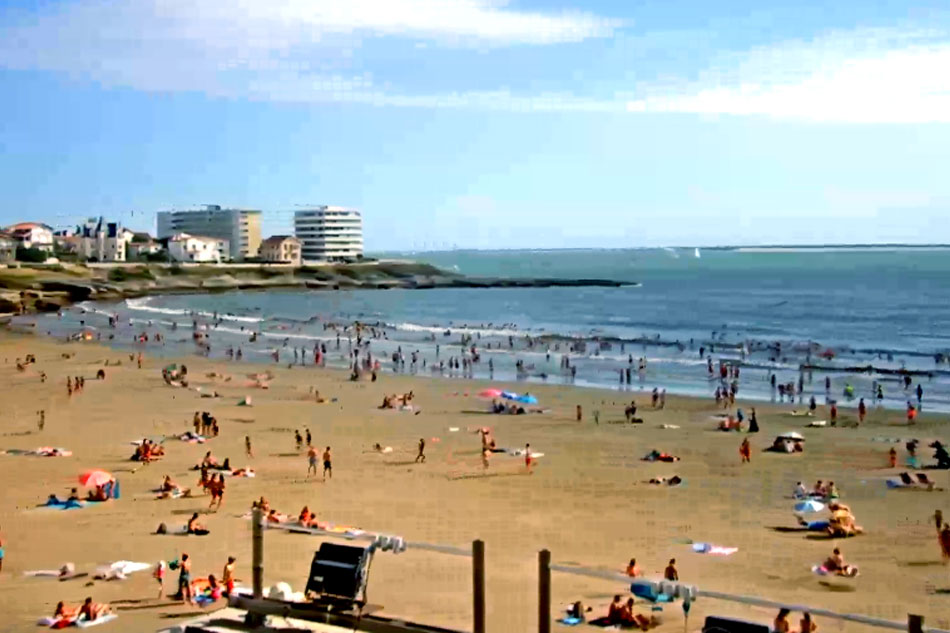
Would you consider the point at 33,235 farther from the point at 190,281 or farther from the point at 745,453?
the point at 745,453

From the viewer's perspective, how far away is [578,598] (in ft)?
48.7

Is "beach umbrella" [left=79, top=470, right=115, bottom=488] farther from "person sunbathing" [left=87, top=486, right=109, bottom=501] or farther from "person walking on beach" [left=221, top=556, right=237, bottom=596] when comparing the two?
"person walking on beach" [left=221, top=556, right=237, bottom=596]

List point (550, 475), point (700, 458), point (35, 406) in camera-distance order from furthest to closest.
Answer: point (35, 406) < point (700, 458) < point (550, 475)

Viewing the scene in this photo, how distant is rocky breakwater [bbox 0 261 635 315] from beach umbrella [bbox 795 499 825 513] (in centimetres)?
7770

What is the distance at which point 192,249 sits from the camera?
170000 millimetres

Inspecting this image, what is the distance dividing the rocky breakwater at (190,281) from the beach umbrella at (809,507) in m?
77.7

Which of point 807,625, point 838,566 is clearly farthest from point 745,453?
point 807,625

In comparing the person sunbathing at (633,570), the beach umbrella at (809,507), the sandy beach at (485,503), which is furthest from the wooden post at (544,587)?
the beach umbrella at (809,507)

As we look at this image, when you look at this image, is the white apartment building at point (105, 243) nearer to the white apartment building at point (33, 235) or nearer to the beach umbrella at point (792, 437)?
the white apartment building at point (33, 235)

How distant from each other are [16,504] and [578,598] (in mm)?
11645

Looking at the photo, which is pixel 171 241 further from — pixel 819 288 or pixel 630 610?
pixel 630 610

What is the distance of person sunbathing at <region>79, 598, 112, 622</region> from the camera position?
13.2m

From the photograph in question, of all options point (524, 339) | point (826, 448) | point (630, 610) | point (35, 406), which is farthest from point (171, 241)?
point (630, 610)

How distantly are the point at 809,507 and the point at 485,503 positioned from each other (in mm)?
6264
